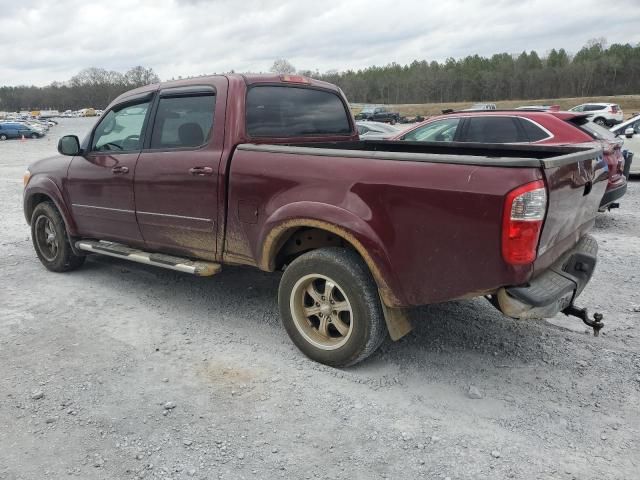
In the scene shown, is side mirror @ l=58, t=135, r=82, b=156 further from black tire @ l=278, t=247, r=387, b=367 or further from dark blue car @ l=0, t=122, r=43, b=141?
dark blue car @ l=0, t=122, r=43, b=141

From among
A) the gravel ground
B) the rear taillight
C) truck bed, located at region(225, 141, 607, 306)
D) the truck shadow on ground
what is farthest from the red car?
the rear taillight

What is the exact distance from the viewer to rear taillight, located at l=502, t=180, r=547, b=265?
266cm

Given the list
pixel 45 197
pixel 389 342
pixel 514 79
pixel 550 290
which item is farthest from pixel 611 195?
pixel 514 79

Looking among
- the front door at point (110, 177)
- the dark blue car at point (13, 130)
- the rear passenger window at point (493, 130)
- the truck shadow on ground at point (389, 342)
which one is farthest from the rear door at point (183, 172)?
the dark blue car at point (13, 130)

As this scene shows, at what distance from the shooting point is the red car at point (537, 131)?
23.0 feet

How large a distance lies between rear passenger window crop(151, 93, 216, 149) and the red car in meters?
3.59

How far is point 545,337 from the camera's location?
405 centimetres

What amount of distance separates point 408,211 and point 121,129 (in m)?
3.26

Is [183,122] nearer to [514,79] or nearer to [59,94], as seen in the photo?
[514,79]

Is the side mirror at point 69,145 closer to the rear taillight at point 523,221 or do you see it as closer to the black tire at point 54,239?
the black tire at point 54,239

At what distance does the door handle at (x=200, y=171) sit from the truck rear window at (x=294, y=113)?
44 cm

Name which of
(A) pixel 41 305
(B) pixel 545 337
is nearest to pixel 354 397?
(B) pixel 545 337

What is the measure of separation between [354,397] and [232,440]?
81cm

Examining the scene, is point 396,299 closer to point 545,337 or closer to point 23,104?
point 545,337
